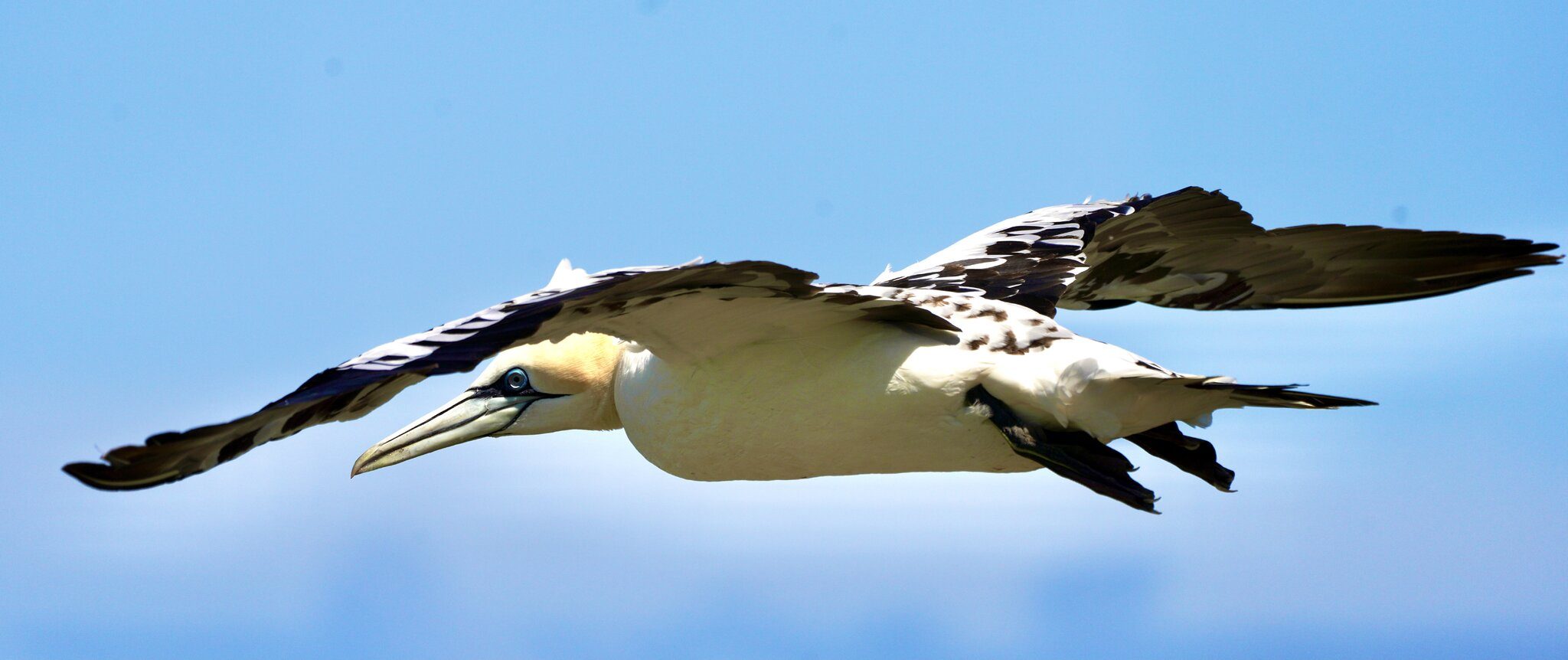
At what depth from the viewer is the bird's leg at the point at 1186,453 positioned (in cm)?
771

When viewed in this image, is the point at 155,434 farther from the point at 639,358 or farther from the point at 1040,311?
the point at 1040,311

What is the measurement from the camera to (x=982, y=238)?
893 cm

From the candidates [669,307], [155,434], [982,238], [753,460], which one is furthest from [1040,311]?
[155,434]

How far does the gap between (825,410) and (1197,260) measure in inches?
123

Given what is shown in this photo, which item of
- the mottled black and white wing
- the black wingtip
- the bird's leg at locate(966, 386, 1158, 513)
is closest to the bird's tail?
the bird's leg at locate(966, 386, 1158, 513)

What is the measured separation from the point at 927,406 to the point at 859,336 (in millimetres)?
480

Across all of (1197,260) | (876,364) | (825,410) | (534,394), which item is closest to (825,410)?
(825,410)

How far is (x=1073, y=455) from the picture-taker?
6.92 metres

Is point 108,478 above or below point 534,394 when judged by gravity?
below

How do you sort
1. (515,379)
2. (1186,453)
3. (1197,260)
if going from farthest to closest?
(1197,260) → (515,379) → (1186,453)

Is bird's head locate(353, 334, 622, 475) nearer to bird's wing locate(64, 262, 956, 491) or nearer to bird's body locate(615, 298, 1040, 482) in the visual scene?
bird's body locate(615, 298, 1040, 482)

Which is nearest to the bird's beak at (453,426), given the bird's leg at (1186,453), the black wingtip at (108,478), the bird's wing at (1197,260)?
the black wingtip at (108,478)

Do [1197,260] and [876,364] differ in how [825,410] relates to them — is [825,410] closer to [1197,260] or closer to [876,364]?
[876,364]

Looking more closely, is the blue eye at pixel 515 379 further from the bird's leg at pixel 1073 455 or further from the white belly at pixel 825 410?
the bird's leg at pixel 1073 455
